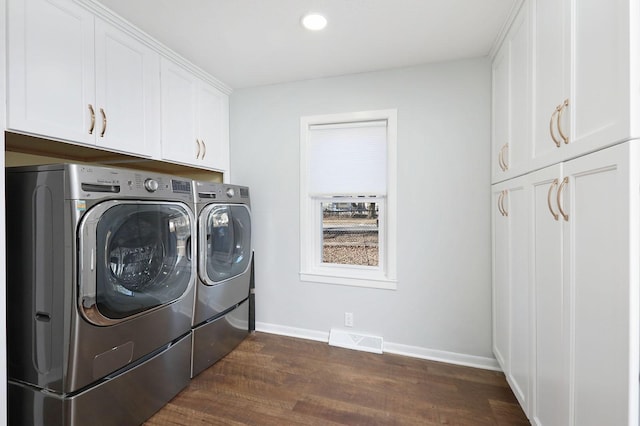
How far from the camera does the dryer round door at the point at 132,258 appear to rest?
1295 millimetres

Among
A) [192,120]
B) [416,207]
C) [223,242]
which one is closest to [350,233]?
[416,207]

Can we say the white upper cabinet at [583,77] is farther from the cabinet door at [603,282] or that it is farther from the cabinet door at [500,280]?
the cabinet door at [500,280]

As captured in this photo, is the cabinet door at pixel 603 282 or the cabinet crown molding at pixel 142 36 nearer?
the cabinet door at pixel 603 282

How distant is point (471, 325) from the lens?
2221 millimetres

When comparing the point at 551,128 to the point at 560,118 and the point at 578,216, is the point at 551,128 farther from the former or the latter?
the point at 578,216

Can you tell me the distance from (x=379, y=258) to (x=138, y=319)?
1.83m

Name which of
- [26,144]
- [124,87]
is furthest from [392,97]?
[26,144]

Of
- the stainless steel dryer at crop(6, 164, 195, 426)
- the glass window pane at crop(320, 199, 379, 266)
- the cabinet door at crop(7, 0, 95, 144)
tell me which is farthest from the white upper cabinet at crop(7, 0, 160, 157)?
the glass window pane at crop(320, 199, 379, 266)

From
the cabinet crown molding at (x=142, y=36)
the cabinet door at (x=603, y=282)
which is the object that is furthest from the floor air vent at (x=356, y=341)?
the cabinet crown molding at (x=142, y=36)

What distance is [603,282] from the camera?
2.93 feet

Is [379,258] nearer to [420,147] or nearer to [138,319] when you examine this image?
[420,147]

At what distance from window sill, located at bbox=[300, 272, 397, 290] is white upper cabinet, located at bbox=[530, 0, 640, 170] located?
1.41 metres

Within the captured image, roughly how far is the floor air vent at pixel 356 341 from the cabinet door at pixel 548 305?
1.17 m

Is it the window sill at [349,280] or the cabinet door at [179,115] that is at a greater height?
the cabinet door at [179,115]
